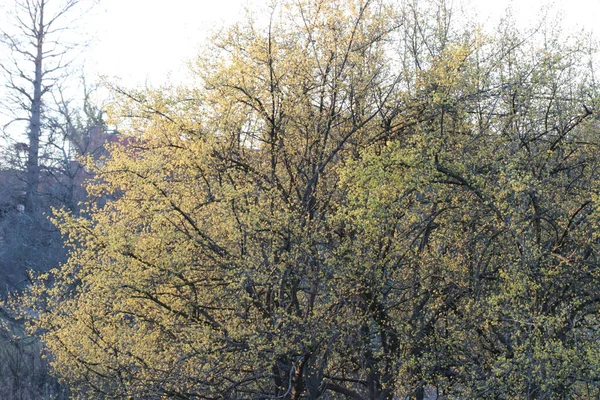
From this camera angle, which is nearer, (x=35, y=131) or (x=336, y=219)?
(x=336, y=219)

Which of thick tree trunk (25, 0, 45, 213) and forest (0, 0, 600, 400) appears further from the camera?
thick tree trunk (25, 0, 45, 213)

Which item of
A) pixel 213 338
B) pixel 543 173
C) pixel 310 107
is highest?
pixel 310 107

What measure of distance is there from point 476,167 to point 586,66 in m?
3.96

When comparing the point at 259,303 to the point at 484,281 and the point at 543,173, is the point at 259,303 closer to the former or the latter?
the point at 484,281

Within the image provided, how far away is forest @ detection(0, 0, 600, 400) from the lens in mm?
8102

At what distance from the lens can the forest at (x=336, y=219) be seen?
8.10 m

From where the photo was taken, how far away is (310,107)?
31.6 feet

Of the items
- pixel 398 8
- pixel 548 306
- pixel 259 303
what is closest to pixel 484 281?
pixel 548 306

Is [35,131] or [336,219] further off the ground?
[35,131]

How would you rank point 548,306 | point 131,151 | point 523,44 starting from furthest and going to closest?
point 523,44 → point 131,151 → point 548,306

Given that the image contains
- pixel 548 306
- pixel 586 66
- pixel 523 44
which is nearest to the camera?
pixel 548 306

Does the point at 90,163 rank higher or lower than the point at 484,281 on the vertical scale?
higher

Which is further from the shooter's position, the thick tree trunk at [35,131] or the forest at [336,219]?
the thick tree trunk at [35,131]

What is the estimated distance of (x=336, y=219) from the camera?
26.1 ft
